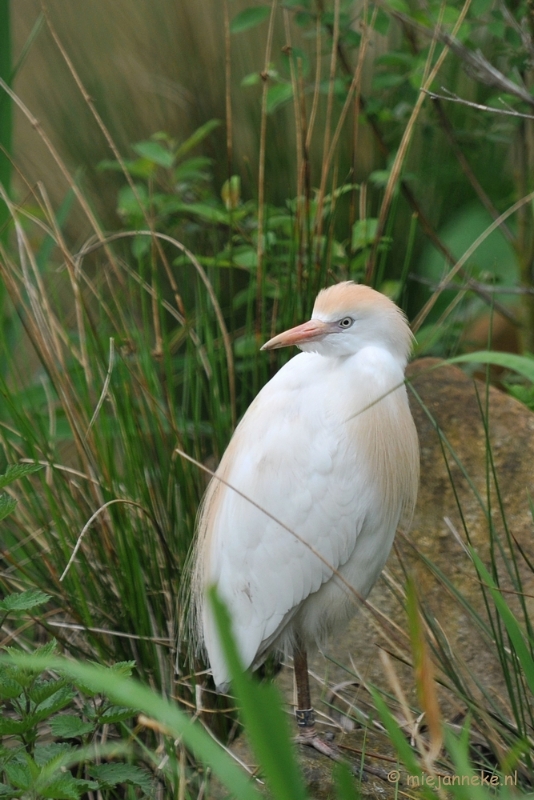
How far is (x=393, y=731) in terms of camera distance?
0.67 meters

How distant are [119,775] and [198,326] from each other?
3.24 feet

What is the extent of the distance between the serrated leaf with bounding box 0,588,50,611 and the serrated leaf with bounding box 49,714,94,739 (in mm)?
178

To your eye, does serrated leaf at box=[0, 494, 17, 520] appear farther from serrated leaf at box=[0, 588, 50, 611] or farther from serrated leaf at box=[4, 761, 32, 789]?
serrated leaf at box=[4, 761, 32, 789]

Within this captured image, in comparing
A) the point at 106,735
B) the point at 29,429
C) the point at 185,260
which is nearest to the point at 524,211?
the point at 185,260

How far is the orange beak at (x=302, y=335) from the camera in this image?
129 centimetres

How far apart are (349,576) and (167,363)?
1.87 feet

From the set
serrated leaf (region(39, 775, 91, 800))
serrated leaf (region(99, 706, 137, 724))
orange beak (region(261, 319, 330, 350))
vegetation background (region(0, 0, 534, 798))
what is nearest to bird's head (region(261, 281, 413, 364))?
orange beak (region(261, 319, 330, 350))

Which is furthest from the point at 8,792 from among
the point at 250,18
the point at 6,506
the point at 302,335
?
the point at 250,18

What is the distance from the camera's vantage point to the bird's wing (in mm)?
1378

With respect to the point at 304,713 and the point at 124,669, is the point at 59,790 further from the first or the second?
the point at 304,713

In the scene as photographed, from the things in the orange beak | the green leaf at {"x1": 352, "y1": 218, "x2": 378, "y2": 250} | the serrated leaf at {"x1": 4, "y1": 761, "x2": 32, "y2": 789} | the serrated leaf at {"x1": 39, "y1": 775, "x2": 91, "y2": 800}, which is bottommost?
the serrated leaf at {"x1": 4, "y1": 761, "x2": 32, "y2": 789}

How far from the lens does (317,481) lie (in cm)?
138

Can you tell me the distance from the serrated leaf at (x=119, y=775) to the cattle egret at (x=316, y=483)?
28 cm

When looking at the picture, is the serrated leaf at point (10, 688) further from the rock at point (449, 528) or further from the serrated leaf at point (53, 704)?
the rock at point (449, 528)
